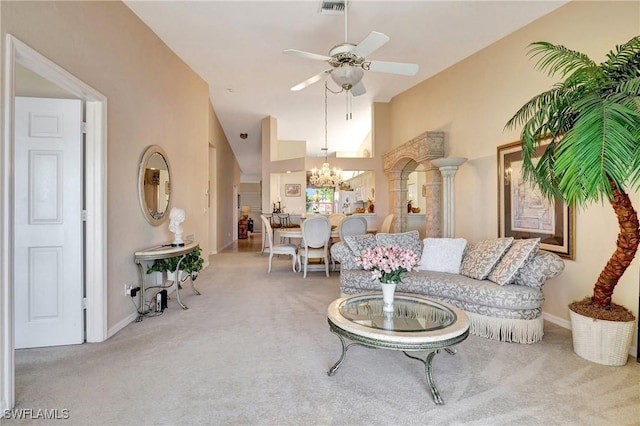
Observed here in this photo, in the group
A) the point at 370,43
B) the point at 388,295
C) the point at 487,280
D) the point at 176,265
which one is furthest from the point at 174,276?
the point at 487,280

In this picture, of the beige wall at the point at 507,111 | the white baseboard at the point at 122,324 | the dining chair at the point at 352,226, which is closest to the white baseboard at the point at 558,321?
the beige wall at the point at 507,111

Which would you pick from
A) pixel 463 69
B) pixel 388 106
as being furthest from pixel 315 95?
pixel 463 69

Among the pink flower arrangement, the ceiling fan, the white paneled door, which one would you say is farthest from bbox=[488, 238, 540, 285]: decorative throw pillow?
the white paneled door

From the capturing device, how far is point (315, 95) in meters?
6.52

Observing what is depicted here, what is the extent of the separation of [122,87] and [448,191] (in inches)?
174

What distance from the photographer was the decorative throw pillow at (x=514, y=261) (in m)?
2.94

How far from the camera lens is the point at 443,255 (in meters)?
3.64

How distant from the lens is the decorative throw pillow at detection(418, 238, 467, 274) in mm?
3574

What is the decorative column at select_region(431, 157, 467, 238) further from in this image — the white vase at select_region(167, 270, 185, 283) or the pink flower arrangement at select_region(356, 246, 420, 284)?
the white vase at select_region(167, 270, 185, 283)

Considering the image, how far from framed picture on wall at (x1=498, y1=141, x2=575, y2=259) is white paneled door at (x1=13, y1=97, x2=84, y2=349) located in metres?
4.27

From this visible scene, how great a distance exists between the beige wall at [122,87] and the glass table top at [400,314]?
2.32 metres

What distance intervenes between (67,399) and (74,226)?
1.45 m

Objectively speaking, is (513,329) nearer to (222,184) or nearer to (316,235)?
(316,235)

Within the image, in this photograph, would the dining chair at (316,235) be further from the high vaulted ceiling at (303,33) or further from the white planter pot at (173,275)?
the high vaulted ceiling at (303,33)
